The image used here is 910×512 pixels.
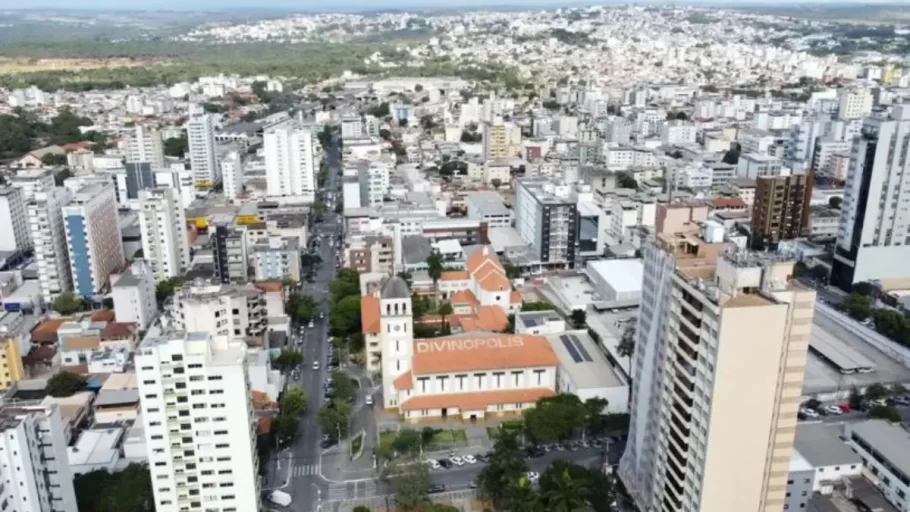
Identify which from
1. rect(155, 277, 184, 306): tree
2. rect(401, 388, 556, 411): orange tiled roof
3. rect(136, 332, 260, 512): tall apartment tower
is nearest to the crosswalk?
rect(401, 388, 556, 411): orange tiled roof

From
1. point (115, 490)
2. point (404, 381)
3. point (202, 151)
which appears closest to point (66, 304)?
point (115, 490)

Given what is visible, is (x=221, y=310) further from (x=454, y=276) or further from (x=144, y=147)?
(x=144, y=147)

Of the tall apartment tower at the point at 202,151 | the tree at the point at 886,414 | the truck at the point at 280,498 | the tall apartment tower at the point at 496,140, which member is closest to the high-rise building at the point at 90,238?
the tall apartment tower at the point at 202,151

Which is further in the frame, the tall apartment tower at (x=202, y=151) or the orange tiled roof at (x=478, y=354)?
the tall apartment tower at (x=202, y=151)

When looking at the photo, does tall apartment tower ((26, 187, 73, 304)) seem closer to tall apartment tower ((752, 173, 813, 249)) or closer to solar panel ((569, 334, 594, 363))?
solar panel ((569, 334, 594, 363))

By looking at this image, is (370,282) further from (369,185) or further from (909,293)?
(909,293)

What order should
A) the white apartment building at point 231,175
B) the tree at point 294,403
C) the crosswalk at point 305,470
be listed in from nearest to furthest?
the crosswalk at point 305,470, the tree at point 294,403, the white apartment building at point 231,175

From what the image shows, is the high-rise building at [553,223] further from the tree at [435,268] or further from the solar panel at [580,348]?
the solar panel at [580,348]
